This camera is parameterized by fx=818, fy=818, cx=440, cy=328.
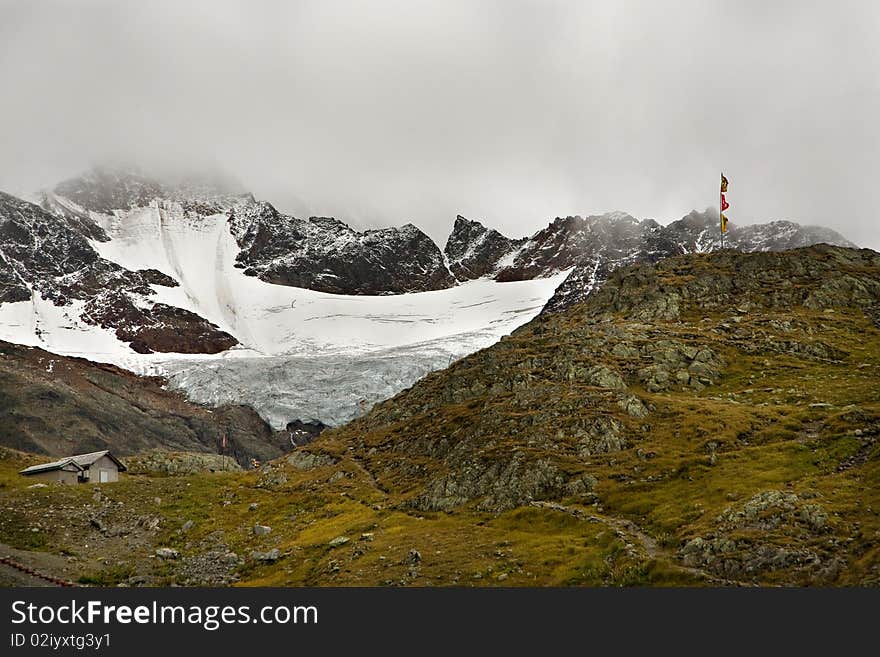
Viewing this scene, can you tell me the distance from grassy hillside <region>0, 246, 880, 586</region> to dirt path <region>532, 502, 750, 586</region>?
29cm

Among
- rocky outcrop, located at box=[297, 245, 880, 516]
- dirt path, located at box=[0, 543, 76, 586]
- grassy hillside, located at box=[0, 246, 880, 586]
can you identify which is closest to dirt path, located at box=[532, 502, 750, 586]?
grassy hillside, located at box=[0, 246, 880, 586]

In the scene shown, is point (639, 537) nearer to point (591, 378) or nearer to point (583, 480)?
point (583, 480)

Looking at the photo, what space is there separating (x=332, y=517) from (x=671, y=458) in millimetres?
32026

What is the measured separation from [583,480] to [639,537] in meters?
14.0

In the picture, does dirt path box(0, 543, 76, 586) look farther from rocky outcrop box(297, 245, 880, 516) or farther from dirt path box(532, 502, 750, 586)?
dirt path box(532, 502, 750, 586)

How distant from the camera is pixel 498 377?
101m

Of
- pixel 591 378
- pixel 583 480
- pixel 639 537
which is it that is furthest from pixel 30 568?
pixel 591 378

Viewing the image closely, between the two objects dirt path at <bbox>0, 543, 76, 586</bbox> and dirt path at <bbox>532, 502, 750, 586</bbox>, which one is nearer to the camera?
dirt path at <bbox>532, 502, 750, 586</bbox>

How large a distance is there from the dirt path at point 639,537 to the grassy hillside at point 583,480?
0.95ft

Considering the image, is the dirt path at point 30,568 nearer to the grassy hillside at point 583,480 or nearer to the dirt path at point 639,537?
the grassy hillside at point 583,480

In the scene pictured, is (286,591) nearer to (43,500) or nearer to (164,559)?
(164,559)

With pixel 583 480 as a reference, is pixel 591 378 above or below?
above

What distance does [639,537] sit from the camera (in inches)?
2092

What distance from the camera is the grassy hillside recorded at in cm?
4928
